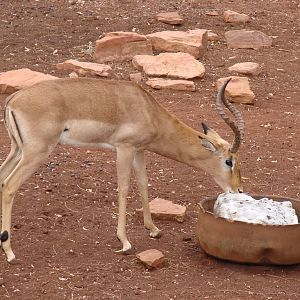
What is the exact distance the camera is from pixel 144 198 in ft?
25.0

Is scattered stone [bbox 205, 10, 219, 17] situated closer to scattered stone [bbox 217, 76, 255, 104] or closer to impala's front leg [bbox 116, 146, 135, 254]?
scattered stone [bbox 217, 76, 255, 104]

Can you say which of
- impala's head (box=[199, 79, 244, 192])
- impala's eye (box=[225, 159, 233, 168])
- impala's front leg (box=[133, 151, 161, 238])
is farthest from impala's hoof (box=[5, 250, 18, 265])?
impala's eye (box=[225, 159, 233, 168])

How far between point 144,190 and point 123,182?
1.09 feet

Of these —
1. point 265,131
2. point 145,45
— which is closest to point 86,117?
point 265,131

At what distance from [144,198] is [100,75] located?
16.2 feet

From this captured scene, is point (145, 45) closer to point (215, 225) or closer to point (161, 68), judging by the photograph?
point (161, 68)

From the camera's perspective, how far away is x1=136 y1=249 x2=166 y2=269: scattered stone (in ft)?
22.4

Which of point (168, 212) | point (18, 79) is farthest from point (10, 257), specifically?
point (18, 79)

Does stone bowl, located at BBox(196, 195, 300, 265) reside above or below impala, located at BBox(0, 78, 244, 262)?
below

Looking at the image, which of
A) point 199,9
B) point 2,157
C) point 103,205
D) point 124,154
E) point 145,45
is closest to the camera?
point 124,154

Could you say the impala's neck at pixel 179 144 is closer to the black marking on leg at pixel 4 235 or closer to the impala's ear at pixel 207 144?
the impala's ear at pixel 207 144

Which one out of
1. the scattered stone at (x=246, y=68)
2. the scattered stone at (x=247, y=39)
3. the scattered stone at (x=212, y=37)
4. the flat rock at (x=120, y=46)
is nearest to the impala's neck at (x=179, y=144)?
the scattered stone at (x=246, y=68)

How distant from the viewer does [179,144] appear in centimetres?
761

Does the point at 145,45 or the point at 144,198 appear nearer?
the point at 144,198
